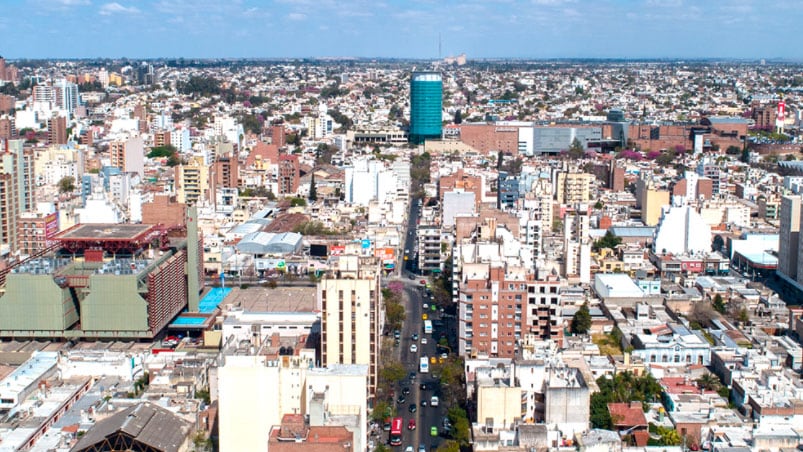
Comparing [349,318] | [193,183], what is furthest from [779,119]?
[349,318]

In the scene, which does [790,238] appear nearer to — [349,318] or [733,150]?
[349,318]

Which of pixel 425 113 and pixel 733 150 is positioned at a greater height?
pixel 425 113

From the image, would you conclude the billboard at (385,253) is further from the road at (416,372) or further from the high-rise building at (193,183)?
the high-rise building at (193,183)

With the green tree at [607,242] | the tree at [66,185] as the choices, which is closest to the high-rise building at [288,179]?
the tree at [66,185]

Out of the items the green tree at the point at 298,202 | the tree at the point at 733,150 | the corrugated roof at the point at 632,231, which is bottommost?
the corrugated roof at the point at 632,231

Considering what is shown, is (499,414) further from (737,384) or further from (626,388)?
(737,384)

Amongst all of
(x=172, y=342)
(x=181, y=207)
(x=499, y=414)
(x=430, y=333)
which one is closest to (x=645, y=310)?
(x=430, y=333)

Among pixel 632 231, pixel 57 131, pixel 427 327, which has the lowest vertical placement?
pixel 427 327
